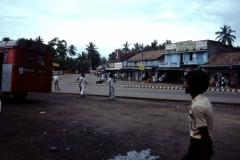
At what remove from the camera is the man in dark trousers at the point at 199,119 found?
214 cm

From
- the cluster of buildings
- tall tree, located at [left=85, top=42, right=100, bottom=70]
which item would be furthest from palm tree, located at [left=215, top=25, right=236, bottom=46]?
tall tree, located at [left=85, top=42, right=100, bottom=70]

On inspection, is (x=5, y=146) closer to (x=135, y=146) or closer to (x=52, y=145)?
(x=52, y=145)

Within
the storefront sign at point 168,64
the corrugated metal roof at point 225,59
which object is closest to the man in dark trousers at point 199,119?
the corrugated metal roof at point 225,59

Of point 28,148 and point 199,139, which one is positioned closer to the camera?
point 199,139

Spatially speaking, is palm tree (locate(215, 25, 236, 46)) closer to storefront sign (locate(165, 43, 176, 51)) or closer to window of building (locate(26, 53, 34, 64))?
storefront sign (locate(165, 43, 176, 51))

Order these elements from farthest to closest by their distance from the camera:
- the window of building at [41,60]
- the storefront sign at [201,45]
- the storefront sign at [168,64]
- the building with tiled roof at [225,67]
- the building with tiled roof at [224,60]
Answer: the storefront sign at [168,64] → the storefront sign at [201,45] → the building with tiled roof at [224,60] → the building with tiled roof at [225,67] → the window of building at [41,60]

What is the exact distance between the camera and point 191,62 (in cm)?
3719

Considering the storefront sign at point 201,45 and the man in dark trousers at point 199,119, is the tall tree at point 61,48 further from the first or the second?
the man in dark trousers at point 199,119

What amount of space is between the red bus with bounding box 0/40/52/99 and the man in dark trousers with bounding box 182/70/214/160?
970 cm

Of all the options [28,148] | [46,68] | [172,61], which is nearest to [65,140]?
[28,148]

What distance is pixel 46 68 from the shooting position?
39.5 feet

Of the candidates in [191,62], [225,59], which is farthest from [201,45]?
[225,59]

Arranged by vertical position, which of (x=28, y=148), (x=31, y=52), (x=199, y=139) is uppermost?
(x=31, y=52)

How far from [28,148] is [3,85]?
7027 millimetres
